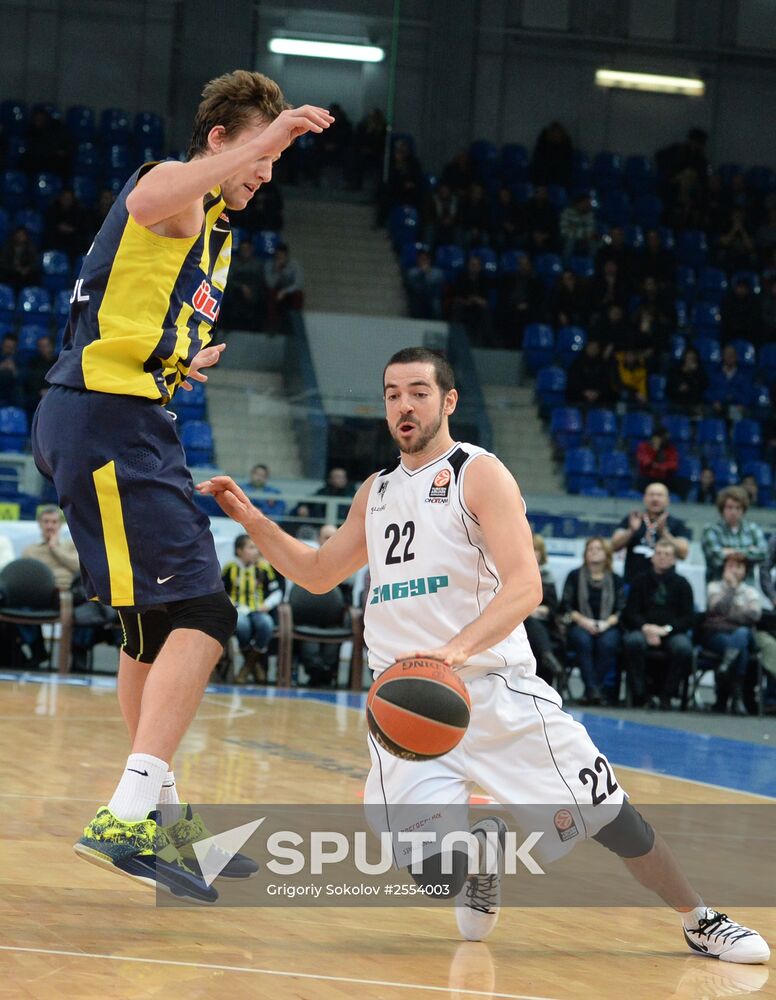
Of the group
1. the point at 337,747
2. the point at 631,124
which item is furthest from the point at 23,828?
the point at 631,124

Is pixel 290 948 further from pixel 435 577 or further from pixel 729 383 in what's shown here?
pixel 729 383

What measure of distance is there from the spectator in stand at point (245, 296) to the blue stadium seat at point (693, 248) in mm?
6929

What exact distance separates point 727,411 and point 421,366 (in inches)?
441

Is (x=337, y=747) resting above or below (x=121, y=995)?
below

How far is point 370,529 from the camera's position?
397cm

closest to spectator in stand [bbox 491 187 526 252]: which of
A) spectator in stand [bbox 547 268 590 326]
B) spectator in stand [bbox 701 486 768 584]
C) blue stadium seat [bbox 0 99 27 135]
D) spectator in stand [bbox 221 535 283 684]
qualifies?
spectator in stand [bbox 547 268 590 326]

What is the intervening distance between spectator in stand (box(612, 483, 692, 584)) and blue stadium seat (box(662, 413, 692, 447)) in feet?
7.49

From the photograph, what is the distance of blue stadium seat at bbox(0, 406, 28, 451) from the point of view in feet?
46.0

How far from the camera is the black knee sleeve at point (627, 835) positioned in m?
3.61

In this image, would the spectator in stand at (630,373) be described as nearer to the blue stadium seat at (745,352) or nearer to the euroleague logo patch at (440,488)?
the blue stadium seat at (745,352)

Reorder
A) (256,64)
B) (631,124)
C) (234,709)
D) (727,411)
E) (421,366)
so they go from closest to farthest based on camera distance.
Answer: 1. (421,366)
2. (234,709)
3. (727,411)
4. (256,64)
5. (631,124)

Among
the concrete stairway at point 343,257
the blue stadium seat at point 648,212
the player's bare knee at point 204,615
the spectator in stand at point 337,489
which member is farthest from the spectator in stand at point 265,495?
the blue stadium seat at point 648,212

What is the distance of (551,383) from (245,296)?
12.8 feet

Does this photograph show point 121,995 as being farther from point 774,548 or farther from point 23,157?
point 23,157
